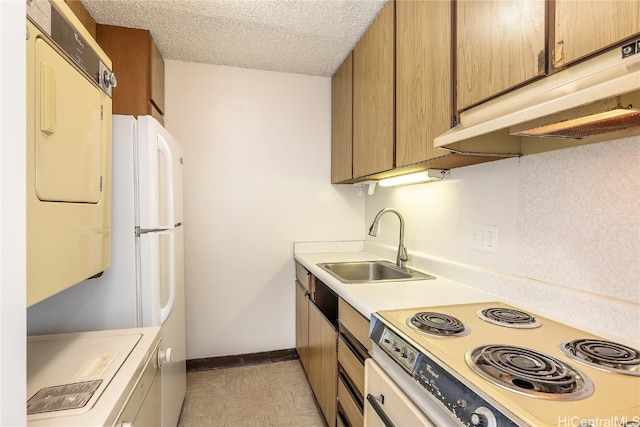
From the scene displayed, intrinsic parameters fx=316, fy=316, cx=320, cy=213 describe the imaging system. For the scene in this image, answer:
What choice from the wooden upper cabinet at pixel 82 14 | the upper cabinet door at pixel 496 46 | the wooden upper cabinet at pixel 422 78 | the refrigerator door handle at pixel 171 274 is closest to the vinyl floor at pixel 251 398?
the refrigerator door handle at pixel 171 274

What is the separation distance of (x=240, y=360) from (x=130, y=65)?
7.48 feet

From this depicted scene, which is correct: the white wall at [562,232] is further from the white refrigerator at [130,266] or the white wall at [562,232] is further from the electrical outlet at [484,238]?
the white refrigerator at [130,266]

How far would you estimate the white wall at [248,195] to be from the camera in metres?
2.50

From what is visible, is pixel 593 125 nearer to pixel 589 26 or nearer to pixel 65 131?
pixel 589 26

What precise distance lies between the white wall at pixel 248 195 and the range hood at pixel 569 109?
1721 millimetres

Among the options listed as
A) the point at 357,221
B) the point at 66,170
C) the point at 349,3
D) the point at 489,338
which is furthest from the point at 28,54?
the point at 357,221

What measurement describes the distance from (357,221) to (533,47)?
205 centimetres

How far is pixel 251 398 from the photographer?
2.16 m

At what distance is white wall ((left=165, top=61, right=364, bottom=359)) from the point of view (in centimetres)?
250

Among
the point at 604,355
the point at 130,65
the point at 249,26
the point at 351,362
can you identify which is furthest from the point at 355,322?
the point at 130,65

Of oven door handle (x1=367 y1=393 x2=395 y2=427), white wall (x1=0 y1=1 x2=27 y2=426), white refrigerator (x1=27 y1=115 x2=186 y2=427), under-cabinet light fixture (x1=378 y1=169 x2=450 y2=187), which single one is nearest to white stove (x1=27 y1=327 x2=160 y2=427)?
white refrigerator (x1=27 y1=115 x2=186 y2=427)

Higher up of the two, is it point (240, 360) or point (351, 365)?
point (351, 365)

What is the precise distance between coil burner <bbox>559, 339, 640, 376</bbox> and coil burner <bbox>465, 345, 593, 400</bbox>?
84 mm

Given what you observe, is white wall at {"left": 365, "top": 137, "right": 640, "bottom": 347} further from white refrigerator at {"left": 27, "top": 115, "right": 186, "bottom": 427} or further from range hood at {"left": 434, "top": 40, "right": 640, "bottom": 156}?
white refrigerator at {"left": 27, "top": 115, "right": 186, "bottom": 427}
